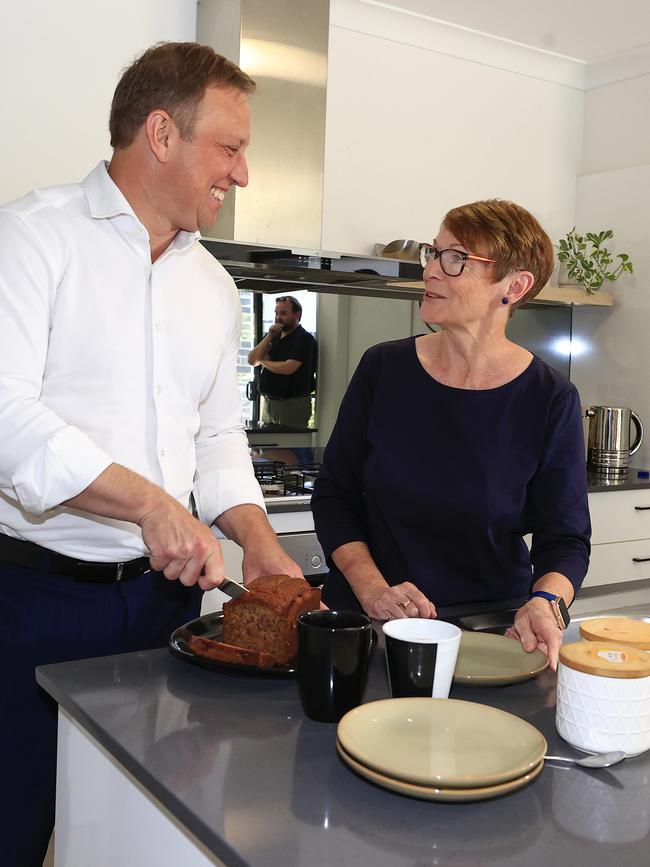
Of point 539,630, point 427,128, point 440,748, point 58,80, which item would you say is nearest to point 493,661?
point 539,630

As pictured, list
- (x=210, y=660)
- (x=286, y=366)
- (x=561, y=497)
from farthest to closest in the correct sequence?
(x=286, y=366)
(x=561, y=497)
(x=210, y=660)

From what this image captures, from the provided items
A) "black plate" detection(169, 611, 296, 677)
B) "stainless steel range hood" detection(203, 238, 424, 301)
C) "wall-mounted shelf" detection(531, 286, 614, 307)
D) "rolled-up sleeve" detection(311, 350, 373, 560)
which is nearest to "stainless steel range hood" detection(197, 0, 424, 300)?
"stainless steel range hood" detection(203, 238, 424, 301)

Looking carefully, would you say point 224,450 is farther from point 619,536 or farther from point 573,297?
point 573,297

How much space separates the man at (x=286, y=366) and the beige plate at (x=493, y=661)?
88.1 inches

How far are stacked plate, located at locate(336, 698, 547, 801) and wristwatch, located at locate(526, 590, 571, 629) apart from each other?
0.37m

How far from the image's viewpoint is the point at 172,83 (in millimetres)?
1447

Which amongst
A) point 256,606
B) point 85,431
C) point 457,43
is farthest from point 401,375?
point 457,43

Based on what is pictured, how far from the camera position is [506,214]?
1741 millimetres

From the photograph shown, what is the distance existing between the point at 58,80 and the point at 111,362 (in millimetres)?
1660

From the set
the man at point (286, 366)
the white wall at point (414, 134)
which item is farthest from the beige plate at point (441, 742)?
the white wall at point (414, 134)

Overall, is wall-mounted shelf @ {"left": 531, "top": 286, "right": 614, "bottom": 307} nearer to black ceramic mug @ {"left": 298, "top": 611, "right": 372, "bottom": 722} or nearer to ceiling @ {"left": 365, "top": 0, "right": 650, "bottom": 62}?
ceiling @ {"left": 365, "top": 0, "right": 650, "bottom": 62}

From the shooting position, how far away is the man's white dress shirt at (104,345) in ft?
4.46

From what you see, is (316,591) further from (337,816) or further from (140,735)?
(337,816)

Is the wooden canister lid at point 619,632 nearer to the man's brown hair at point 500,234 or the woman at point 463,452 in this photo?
the woman at point 463,452
